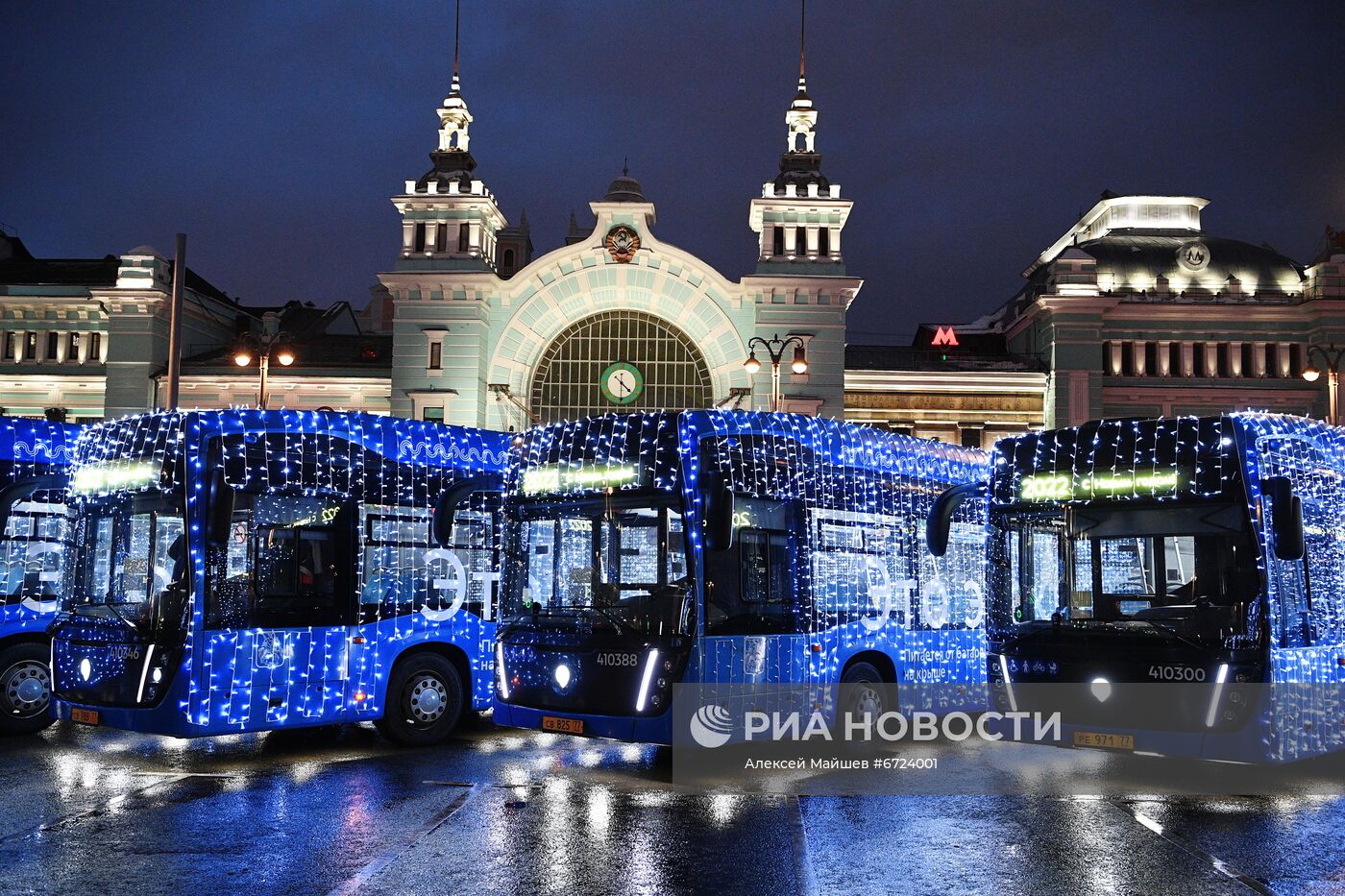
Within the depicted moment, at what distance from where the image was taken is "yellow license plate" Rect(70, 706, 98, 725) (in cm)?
1107

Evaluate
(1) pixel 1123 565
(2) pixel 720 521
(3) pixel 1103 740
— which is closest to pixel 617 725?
(2) pixel 720 521

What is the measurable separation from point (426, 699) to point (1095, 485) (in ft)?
22.3

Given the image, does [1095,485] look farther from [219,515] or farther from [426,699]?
[219,515]

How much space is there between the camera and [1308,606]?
408 inches

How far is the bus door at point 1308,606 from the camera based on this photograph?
987 centimetres

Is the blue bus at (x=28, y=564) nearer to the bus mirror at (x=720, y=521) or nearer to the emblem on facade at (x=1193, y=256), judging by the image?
the bus mirror at (x=720, y=521)

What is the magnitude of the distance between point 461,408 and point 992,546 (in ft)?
121

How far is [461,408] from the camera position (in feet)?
152

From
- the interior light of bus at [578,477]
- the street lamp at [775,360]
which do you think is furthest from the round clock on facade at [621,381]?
the interior light of bus at [578,477]

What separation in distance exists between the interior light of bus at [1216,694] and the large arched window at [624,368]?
121 feet

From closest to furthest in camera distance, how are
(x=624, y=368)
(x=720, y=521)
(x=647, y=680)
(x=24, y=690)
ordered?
1. (x=720, y=521)
2. (x=647, y=680)
3. (x=24, y=690)
4. (x=624, y=368)

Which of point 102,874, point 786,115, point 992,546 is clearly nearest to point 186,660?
point 102,874

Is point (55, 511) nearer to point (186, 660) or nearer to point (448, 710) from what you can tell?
point (186, 660)

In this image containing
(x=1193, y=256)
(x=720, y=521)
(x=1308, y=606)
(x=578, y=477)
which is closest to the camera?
(x=720, y=521)
